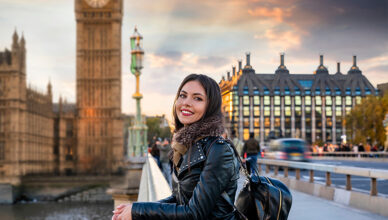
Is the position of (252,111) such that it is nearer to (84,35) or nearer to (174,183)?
(84,35)

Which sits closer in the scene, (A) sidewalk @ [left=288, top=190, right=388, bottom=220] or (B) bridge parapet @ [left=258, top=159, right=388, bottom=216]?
(A) sidewalk @ [left=288, top=190, right=388, bottom=220]

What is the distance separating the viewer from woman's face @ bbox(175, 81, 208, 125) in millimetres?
2168

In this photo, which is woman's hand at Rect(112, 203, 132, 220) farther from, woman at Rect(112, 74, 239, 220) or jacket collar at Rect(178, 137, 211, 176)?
jacket collar at Rect(178, 137, 211, 176)

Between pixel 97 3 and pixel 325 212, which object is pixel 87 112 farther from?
pixel 325 212

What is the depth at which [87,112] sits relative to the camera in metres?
76.5

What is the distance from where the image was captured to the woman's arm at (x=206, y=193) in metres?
1.84

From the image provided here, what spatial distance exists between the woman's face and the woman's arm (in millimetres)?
268

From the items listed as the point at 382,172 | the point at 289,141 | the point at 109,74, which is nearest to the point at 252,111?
the point at 109,74

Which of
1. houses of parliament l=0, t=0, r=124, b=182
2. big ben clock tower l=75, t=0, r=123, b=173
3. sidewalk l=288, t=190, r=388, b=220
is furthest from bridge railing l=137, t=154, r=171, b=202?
big ben clock tower l=75, t=0, r=123, b=173

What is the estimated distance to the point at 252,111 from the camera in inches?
3829

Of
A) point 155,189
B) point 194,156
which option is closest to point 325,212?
point 155,189

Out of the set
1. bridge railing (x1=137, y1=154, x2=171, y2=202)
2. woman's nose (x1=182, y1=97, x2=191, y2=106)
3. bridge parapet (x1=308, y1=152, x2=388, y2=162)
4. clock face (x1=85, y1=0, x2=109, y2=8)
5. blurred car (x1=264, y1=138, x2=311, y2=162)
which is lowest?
bridge parapet (x1=308, y1=152, x2=388, y2=162)

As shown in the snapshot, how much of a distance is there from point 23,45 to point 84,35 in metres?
11.5

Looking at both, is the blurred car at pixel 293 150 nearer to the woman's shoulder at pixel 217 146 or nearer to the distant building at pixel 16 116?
the woman's shoulder at pixel 217 146
